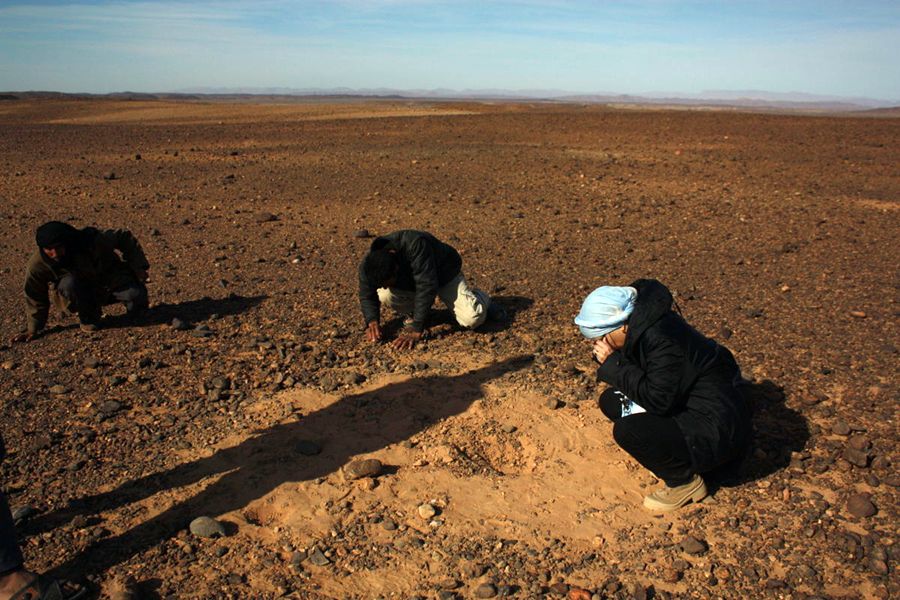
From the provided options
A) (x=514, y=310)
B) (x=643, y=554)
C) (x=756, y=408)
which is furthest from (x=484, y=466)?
(x=514, y=310)

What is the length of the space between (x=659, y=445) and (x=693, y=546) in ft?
1.59

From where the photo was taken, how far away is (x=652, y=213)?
10336 millimetres

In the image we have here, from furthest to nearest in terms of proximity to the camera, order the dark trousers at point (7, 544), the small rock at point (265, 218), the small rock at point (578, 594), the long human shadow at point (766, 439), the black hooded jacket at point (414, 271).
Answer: the small rock at point (265, 218)
the black hooded jacket at point (414, 271)
the long human shadow at point (766, 439)
the small rock at point (578, 594)
the dark trousers at point (7, 544)

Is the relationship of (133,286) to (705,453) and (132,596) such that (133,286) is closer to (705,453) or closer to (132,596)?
(132,596)

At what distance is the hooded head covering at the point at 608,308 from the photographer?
3.47 m

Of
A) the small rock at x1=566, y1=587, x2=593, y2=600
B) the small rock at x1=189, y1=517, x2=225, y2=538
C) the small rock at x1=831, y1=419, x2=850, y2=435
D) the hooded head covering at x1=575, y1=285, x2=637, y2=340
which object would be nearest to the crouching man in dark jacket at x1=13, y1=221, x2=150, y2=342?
the small rock at x1=189, y1=517, x2=225, y2=538

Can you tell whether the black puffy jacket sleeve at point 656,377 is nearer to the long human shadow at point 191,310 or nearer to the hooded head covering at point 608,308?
the hooded head covering at point 608,308

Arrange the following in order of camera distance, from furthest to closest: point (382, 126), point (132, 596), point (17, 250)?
point (382, 126), point (17, 250), point (132, 596)

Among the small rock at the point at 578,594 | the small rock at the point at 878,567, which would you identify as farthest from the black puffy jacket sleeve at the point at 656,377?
the small rock at the point at 878,567

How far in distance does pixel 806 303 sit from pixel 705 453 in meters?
3.63

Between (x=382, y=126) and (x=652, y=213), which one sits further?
(x=382, y=126)

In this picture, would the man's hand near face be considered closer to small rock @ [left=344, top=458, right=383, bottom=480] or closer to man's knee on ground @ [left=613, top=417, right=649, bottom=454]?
man's knee on ground @ [left=613, top=417, right=649, bottom=454]

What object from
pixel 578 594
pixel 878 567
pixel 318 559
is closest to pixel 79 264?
pixel 318 559

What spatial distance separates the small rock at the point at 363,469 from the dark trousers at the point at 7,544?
5.30 ft
